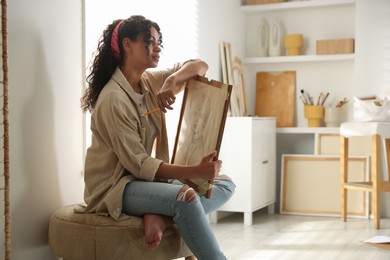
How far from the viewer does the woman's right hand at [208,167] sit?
7.92ft

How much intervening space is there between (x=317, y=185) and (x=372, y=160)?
708 millimetres

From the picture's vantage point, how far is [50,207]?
2840 mm

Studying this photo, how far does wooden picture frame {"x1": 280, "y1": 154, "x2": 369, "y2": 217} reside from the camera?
4961 mm

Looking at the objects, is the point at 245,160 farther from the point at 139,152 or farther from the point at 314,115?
the point at 139,152

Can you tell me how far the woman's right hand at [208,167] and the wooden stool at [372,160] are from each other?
2334mm

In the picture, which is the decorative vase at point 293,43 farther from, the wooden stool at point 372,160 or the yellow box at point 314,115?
the wooden stool at point 372,160

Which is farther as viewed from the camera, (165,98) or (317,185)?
(317,185)

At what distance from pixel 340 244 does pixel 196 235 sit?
5.91ft

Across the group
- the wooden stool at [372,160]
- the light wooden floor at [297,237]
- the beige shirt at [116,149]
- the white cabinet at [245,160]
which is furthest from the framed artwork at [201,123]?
the wooden stool at [372,160]

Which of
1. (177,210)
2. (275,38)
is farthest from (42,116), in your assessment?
(275,38)

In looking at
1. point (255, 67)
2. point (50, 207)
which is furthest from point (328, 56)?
point (50, 207)

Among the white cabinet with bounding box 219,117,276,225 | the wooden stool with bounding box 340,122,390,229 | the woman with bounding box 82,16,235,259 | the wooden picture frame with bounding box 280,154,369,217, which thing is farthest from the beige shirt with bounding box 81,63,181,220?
the wooden picture frame with bounding box 280,154,369,217

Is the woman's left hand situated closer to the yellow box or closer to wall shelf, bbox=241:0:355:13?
the yellow box

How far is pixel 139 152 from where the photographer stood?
2500 mm
